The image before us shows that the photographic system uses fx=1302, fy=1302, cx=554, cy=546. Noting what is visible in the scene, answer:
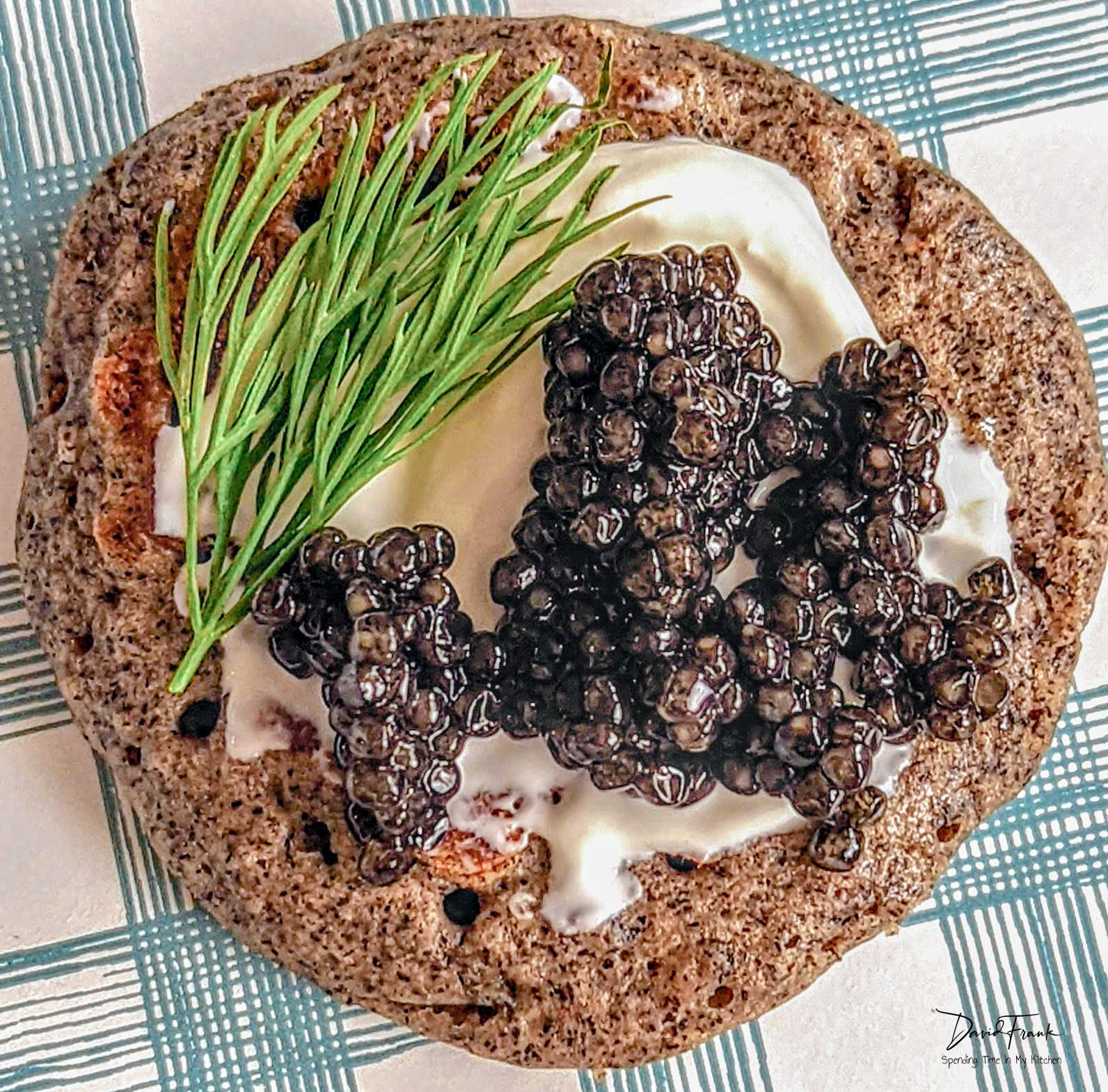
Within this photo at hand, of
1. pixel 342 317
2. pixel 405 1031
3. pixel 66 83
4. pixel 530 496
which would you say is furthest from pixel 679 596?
pixel 66 83

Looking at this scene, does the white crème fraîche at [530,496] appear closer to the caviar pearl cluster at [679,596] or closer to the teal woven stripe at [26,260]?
the caviar pearl cluster at [679,596]

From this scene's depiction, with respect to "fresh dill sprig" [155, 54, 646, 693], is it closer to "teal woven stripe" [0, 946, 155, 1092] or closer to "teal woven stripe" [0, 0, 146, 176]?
"teal woven stripe" [0, 0, 146, 176]

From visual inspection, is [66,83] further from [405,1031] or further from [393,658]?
[405,1031]

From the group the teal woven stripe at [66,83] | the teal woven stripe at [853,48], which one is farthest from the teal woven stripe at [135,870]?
the teal woven stripe at [853,48]

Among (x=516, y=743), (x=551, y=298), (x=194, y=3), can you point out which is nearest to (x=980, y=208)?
(x=551, y=298)

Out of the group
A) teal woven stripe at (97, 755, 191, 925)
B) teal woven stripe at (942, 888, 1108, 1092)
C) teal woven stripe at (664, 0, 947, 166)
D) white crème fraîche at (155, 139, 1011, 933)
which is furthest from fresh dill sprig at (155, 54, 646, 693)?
teal woven stripe at (942, 888, 1108, 1092)

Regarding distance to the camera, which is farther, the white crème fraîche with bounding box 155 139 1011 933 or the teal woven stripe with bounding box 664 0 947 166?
the teal woven stripe with bounding box 664 0 947 166

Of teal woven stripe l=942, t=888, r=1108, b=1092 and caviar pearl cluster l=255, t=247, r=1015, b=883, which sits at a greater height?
caviar pearl cluster l=255, t=247, r=1015, b=883
